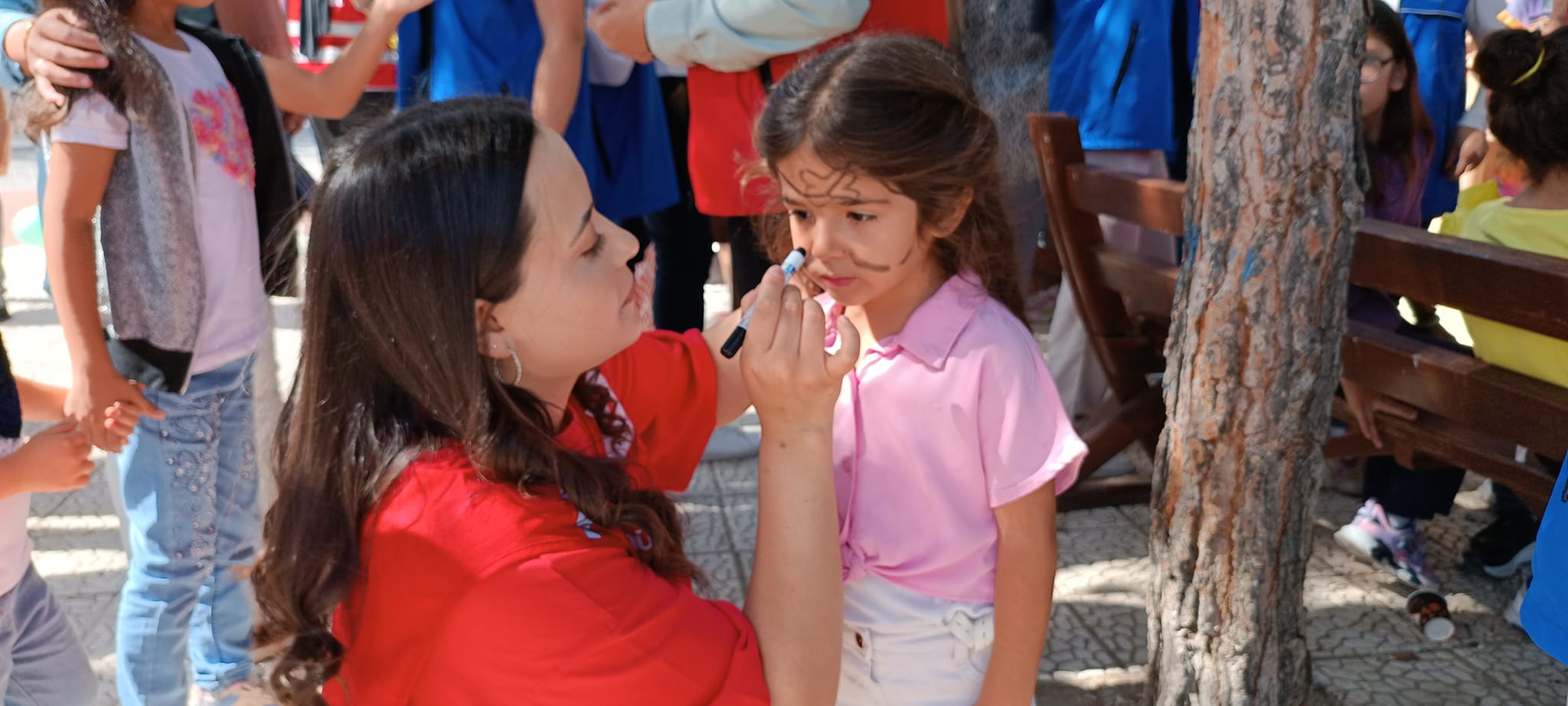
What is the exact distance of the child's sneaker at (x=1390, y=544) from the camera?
2.87m

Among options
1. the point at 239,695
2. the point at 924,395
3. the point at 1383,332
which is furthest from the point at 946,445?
the point at 239,695

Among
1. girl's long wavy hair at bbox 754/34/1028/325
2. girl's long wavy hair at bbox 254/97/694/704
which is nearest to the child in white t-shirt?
girl's long wavy hair at bbox 254/97/694/704

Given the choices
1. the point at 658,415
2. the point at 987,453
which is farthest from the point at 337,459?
the point at 987,453

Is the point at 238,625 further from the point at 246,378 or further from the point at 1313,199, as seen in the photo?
the point at 1313,199

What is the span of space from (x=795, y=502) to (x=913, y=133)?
571 mm

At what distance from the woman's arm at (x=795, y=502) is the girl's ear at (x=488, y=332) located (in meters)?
0.25

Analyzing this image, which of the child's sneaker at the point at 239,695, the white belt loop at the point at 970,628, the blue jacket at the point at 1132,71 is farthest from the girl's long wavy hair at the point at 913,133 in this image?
the blue jacket at the point at 1132,71

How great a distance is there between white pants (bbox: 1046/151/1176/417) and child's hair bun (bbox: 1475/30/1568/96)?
833mm

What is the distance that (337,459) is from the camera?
1246mm

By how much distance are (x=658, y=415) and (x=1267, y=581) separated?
97 cm

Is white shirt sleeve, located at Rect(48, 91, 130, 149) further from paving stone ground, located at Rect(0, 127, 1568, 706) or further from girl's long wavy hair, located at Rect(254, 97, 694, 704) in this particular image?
paving stone ground, located at Rect(0, 127, 1568, 706)

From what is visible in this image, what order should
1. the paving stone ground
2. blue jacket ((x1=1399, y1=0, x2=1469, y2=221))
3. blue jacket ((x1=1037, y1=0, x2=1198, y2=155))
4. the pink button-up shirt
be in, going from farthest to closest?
1. blue jacket ((x1=1399, y1=0, x2=1469, y2=221))
2. blue jacket ((x1=1037, y1=0, x2=1198, y2=155))
3. the paving stone ground
4. the pink button-up shirt

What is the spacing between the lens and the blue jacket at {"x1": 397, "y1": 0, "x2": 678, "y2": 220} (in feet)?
9.58

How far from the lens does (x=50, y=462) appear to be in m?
1.72
